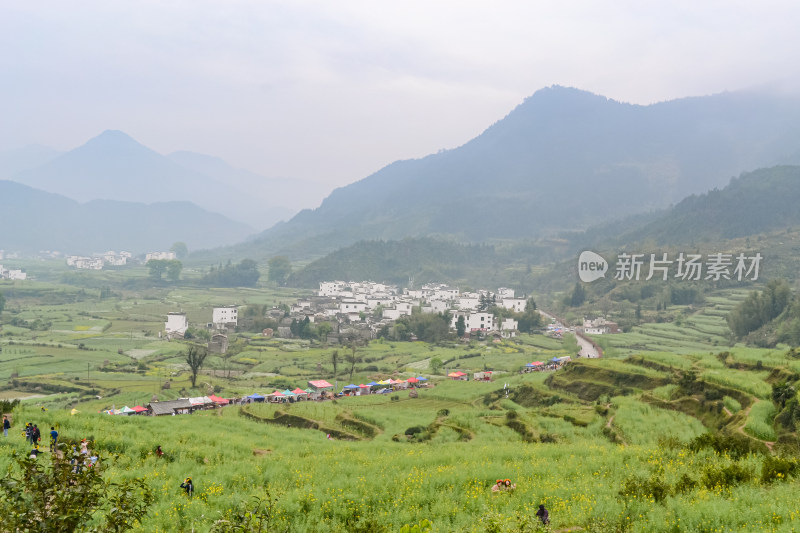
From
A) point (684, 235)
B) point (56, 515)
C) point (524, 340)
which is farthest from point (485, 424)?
point (684, 235)

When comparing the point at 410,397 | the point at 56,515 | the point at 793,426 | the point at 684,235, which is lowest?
the point at 410,397

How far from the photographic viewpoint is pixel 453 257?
18712 cm

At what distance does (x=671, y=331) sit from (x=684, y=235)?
77.9 metres

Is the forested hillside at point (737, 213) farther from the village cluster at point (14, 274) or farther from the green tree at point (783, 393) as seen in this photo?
the village cluster at point (14, 274)

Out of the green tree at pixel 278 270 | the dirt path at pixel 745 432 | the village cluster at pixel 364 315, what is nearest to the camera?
the dirt path at pixel 745 432

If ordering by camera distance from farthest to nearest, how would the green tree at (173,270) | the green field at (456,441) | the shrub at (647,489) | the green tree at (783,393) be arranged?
1. the green tree at (173,270)
2. the green tree at (783,393)
3. the shrub at (647,489)
4. the green field at (456,441)

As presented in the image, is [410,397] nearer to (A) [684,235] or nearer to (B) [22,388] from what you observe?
(B) [22,388]

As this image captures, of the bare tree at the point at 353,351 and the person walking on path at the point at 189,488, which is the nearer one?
the person walking on path at the point at 189,488

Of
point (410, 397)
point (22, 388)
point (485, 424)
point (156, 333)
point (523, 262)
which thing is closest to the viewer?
point (485, 424)

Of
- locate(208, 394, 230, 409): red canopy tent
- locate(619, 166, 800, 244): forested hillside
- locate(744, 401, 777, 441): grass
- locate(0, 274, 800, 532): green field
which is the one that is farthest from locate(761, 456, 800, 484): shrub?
locate(619, 166, 800, 244): forested hillside

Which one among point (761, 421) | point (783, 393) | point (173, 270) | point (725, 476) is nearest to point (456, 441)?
point (761, 421)

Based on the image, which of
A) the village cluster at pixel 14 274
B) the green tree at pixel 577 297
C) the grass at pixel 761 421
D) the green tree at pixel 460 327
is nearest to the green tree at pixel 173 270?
the village cluster at pixel 14 274

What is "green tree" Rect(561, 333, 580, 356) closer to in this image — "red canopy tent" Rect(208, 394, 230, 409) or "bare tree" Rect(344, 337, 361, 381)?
"bare tree" Rect(344, 337, 361, 381)

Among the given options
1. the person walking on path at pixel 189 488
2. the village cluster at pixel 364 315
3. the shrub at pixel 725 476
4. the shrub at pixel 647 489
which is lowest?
the village cluster at pixel 364 315
